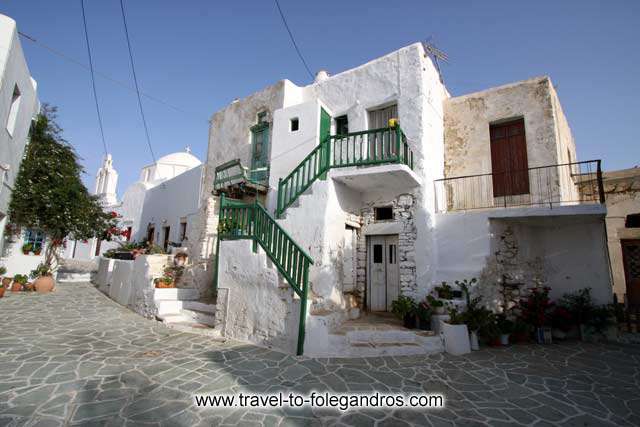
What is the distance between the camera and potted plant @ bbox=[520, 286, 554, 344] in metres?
6.82

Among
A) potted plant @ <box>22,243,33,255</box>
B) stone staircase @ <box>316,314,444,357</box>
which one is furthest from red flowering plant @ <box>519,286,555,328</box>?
potted plant @ <box>22,243,33,255</box>

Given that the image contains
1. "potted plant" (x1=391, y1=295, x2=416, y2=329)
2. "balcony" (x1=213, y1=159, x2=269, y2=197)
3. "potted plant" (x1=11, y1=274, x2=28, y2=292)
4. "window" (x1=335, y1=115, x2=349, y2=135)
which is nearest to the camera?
"potted plant" (x1=391, y1=295, x2=416, y2=329)

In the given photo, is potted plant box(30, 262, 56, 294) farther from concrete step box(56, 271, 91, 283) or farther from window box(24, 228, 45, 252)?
concrete step box(56, 271, 91, 283)

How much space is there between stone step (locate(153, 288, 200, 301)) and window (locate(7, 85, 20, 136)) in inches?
266

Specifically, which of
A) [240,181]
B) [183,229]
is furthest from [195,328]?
[183,229]

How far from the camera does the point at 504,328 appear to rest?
6664 mm

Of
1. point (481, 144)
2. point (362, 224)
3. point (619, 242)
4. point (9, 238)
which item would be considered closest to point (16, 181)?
point (9, 238)

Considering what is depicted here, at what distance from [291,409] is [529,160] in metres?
8.68

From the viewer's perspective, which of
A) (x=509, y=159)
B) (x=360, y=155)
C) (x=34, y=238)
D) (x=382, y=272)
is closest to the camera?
(x=360, y=155)

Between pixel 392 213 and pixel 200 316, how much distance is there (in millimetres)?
5764

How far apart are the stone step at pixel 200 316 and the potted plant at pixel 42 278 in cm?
716

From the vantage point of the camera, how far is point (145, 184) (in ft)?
66.3

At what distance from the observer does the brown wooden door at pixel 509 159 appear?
841cm

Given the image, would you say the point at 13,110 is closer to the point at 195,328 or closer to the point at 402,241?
the point at 195,328
